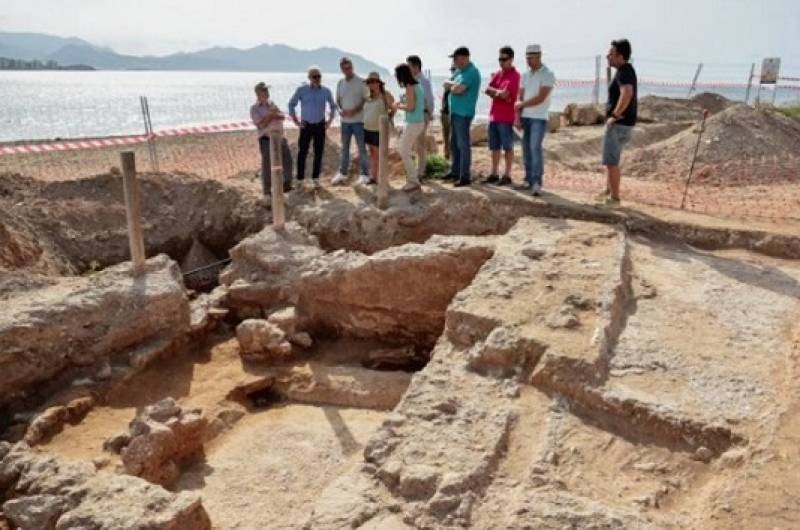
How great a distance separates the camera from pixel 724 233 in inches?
314

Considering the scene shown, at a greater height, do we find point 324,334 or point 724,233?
point 724,233

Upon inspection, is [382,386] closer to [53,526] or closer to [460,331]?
[460,331]

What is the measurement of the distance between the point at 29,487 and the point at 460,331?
3476 mm

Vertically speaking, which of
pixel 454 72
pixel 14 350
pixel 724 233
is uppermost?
pixel 454 72

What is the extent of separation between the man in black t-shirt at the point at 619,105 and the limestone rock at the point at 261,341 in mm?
4672

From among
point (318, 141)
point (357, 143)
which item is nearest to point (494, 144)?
point (357, 143)

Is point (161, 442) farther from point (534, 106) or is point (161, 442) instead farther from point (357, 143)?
point (534, 106)

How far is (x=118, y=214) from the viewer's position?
9914 mm

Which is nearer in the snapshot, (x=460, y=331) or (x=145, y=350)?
(x=460, y=331)

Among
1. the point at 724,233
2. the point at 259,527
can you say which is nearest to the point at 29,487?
the point at 259,527

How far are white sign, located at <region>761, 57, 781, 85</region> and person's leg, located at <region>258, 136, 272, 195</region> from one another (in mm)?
→ 16036

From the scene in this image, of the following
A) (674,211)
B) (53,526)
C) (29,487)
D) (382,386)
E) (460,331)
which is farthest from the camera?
(674,211)

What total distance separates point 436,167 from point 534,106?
231 centimetres

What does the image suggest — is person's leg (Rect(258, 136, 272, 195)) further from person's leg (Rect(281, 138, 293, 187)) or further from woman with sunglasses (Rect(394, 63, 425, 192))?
woman with sunglasses (Rect(394, 63, 425, 192))
